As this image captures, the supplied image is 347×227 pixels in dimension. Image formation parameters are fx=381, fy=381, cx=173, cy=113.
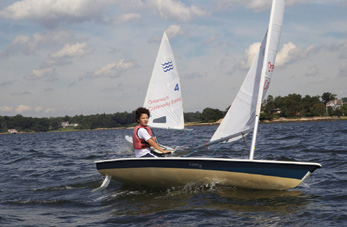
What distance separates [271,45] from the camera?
752 centimetres

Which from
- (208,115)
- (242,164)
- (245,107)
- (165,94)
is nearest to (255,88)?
(245,107)

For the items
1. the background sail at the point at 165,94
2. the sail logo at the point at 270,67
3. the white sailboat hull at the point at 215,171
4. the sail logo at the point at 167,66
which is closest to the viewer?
the white sailboat hull at the point at 215,171

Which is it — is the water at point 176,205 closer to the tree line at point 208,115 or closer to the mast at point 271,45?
the mast at point 271,45

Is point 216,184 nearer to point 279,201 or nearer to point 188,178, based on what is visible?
point 188,178

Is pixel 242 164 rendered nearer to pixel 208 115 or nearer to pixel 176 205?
pixel 176 205

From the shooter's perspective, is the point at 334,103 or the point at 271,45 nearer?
the point at 271,45

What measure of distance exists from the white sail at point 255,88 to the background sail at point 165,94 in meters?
7.82

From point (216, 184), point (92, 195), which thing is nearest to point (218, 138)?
point (216, 184)

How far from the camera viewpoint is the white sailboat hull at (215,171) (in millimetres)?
6980

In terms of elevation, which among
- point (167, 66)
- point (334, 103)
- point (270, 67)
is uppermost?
point (334, 103)

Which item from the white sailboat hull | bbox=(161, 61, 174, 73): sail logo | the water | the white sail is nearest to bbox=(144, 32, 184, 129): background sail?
bbox=(161, 61, 174, 73): sail logo

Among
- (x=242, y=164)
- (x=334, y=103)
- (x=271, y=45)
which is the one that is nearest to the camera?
(x=242, y=164)

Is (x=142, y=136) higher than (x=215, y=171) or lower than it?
higher

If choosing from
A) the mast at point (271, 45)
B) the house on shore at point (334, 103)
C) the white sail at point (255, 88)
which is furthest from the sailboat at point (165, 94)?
the house on shore at point (334, 103)
